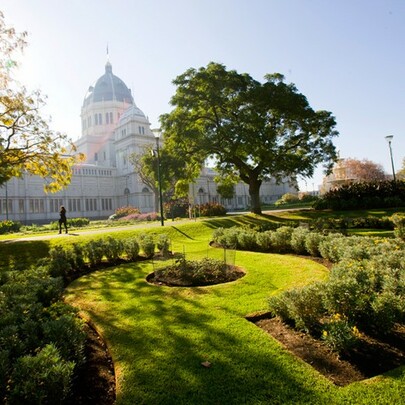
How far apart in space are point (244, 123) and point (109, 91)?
67.0m

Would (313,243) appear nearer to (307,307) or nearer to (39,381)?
(307,307)

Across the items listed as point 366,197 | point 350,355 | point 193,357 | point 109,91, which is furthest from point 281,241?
point 109,91

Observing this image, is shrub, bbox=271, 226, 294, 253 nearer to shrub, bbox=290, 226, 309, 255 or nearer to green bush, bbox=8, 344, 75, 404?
shrub, bbox=290, 226, 309, 255

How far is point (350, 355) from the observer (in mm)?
4484

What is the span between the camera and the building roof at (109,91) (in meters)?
80.0

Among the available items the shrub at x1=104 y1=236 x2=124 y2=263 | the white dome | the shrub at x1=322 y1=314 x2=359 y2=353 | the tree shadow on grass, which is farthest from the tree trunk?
the white dome

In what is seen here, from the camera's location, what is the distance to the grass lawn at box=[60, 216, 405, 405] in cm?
374

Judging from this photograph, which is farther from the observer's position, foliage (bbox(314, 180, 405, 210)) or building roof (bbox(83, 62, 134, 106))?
building roof (bbox(83, 62, 134, 106))

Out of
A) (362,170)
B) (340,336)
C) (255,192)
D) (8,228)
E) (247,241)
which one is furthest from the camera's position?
(362,170)

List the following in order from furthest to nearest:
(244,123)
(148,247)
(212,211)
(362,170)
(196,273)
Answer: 1. (362,170)
2. (212,211)
3. (244,123)
4. (148,247)
5. (196,273)

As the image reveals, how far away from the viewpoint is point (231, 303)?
21.8ft

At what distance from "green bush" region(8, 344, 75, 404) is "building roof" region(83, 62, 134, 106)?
83.0 m

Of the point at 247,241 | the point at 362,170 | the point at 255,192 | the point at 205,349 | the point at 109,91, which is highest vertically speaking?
the point at 109,91

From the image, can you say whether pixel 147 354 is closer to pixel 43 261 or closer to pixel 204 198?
pixel 43 261
